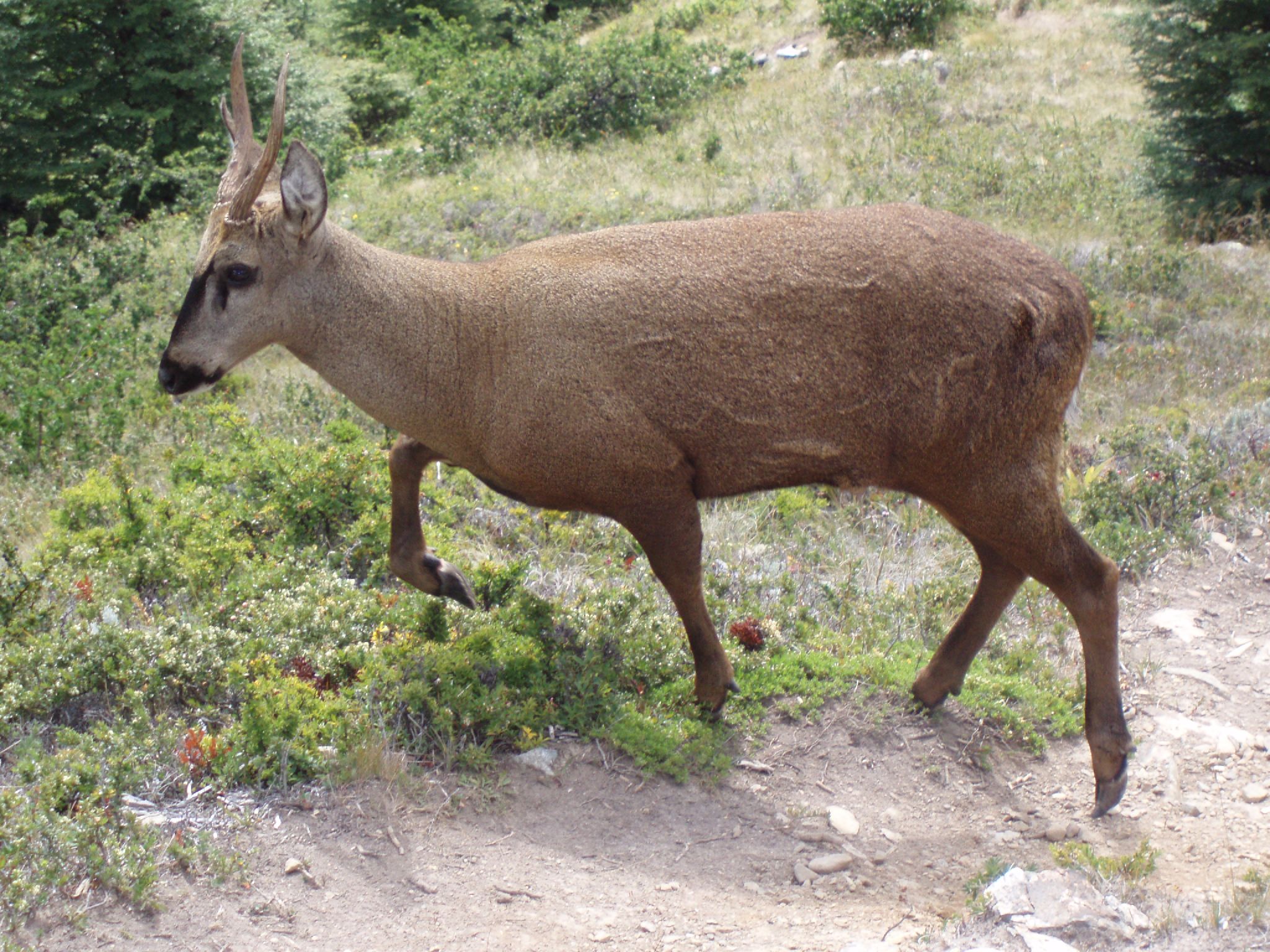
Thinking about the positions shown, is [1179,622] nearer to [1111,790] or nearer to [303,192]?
[1111,790]

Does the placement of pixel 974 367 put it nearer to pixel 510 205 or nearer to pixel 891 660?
pixel 891 660

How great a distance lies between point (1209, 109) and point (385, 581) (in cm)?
1259

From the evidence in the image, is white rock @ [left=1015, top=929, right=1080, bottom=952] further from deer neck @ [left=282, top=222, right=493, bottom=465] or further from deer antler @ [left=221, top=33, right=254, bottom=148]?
deer antler @ [left=221, top=33, right=254, bottom=148]

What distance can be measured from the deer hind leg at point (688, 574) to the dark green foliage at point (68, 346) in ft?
14.6

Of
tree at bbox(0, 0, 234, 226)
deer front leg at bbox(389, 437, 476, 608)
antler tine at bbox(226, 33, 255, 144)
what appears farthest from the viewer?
tree at bbox(0, 0, 234, 226)

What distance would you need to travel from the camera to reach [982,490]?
15.9 feet

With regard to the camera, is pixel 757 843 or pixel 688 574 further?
pixel 688 574

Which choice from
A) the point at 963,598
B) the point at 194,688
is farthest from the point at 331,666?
the point at 963,598

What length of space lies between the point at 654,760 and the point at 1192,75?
12.8m

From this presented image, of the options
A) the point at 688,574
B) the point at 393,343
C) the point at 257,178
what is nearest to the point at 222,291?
the point at 257,178

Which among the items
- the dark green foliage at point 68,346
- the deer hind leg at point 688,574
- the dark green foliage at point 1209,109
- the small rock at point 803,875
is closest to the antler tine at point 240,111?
the deer hind leg at point 688,574

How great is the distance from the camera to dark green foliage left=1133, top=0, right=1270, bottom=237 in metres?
13.4

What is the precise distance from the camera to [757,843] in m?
4.71

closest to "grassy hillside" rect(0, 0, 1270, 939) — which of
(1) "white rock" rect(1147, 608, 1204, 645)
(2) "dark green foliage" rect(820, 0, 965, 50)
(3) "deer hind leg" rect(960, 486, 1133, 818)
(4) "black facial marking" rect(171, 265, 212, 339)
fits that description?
(1) "white rock" rect(1147, 608, 1204, 645)
